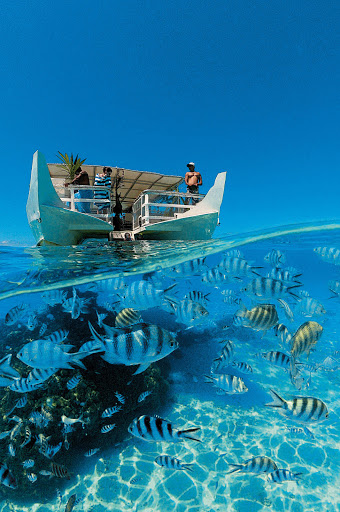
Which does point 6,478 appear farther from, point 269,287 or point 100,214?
point 100,214

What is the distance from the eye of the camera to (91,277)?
9.78 metres

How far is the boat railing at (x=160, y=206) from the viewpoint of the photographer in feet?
37.9

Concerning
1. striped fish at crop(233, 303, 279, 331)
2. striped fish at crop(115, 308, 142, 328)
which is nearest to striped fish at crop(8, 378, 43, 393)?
striped fish at crop(115, 308, 142, 328)

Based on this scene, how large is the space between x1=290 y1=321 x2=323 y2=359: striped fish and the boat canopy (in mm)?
13033

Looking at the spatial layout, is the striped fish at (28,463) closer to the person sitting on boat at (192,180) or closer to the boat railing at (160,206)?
the boat railing at (160,206)

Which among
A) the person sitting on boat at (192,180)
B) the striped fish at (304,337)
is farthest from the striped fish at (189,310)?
the person sitting on boat at (192,180)

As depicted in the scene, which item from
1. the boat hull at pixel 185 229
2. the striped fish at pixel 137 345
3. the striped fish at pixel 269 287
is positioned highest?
the boat hull at pixel 185 229

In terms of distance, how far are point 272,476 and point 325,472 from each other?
12.6 ft

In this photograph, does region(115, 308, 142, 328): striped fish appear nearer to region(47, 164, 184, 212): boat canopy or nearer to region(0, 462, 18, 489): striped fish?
region(0, 462, 18, 489): striped fish

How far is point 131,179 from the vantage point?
15922 mm

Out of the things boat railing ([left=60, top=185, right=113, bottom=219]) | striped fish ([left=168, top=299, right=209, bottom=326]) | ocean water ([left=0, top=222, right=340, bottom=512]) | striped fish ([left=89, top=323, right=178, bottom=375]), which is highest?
boat railing ([left=60, top=185, right=113, bottom=219])

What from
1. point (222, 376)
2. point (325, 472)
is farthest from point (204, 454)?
point (222, 376)

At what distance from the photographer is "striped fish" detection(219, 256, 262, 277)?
5188 millimetres

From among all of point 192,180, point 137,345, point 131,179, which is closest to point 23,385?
point 137,345
